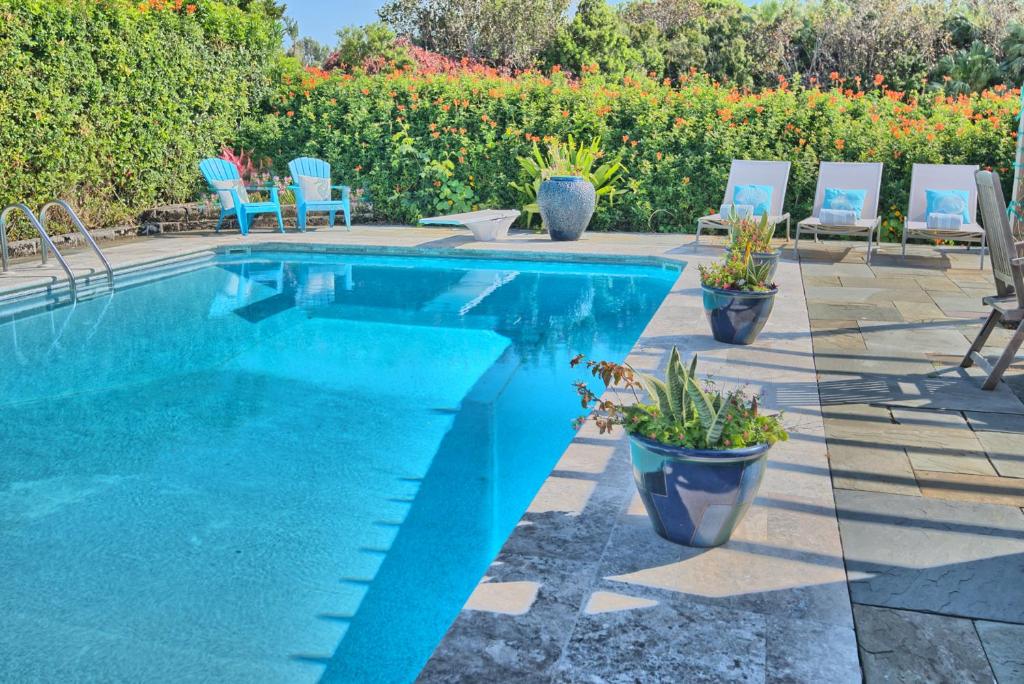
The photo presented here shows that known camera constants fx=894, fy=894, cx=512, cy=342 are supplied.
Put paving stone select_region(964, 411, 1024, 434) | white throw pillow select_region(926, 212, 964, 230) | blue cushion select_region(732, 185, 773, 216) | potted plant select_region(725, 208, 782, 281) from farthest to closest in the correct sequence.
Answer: blue cushion select_region(732, 185, 773, 216)
white throw pillow select_region(926, 212, 964, 230)
potted plant select_region(725, 208, 782, 281)
paving stone select_region(964, 411, 1024, 434)

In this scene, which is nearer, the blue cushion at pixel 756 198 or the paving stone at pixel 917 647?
the paving stone at pixel 917 647

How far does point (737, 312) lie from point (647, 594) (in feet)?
9.42

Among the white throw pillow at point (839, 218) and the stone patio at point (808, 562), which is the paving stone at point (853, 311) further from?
the white throw pillow at point (839, 218)

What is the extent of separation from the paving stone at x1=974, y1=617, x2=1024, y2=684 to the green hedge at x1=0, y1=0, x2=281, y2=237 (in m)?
8.92

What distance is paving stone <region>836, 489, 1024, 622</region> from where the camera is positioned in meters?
2.37

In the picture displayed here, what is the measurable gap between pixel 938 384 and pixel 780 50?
22.7m

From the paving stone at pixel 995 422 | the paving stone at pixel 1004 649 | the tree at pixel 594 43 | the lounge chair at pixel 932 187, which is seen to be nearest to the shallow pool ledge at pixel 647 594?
the paving stone at pixel 1004 649

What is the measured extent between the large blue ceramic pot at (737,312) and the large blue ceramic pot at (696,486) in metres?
2.47

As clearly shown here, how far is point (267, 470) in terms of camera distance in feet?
13.1

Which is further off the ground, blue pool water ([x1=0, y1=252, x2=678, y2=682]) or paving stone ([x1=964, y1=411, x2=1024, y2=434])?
paving stone ([x1=964, y1=411, x2=1024, y2=434])

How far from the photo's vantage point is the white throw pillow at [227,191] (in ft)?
33.6

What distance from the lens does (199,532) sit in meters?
3.40

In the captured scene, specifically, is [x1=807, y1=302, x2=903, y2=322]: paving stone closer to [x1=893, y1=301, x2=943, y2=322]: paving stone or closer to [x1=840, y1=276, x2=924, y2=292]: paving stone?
[x1=893, y1=301, x2=943, y2=322]: paving stone

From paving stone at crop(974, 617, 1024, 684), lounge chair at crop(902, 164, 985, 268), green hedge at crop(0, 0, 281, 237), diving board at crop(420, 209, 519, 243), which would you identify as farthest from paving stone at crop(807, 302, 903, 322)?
green hedge at crop(0, 0, 281, 237)
